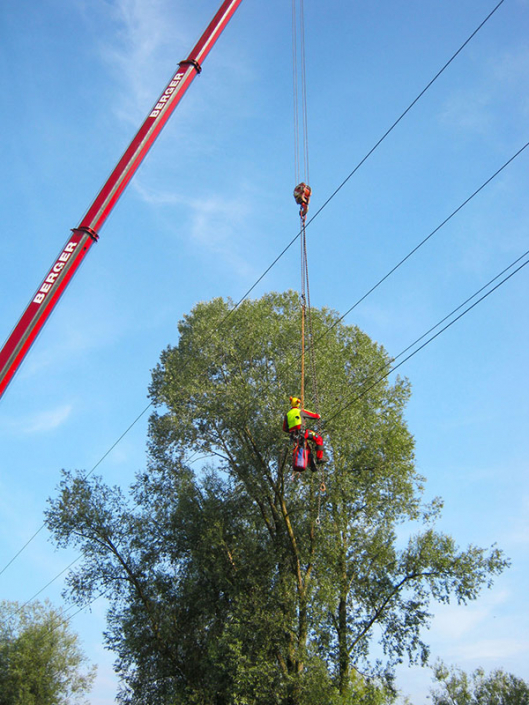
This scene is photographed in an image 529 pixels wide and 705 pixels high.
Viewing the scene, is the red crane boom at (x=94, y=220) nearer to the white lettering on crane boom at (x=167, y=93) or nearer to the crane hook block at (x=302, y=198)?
the white lettering on crane boom at (x=167, y=93)

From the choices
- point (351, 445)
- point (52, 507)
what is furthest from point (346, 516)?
point (52, 507)

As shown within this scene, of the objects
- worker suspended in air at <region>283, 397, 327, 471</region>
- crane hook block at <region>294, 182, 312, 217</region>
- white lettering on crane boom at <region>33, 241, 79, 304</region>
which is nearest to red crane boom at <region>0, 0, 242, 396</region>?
white lettering on crane boom at <region>33, 241, 79, 304</region>

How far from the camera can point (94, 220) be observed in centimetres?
1247

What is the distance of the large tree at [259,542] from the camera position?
19.4 meters

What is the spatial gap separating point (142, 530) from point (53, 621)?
86.6 ft

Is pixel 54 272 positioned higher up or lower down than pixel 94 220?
lower down

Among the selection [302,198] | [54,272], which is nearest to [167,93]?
[302,198]

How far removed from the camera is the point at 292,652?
1923 centimetres

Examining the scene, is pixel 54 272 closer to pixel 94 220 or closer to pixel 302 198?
pixel 94 220

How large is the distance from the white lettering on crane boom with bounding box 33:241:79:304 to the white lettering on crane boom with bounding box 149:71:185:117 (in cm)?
440

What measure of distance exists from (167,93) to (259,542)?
15622 millimetres

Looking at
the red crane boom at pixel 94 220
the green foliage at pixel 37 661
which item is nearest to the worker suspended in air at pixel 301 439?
the red crane boom at pixel 94 220

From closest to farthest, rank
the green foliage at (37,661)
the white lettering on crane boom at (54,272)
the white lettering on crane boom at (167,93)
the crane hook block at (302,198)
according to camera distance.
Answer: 1. the white lettering on crane boom at (54,272)
2. the white lettering on crane boom at (167,93)
3. the crane hook block at (302,198)
4. the green foliage at (37,661)

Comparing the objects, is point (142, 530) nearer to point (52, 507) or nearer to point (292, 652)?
point (52, 507)
